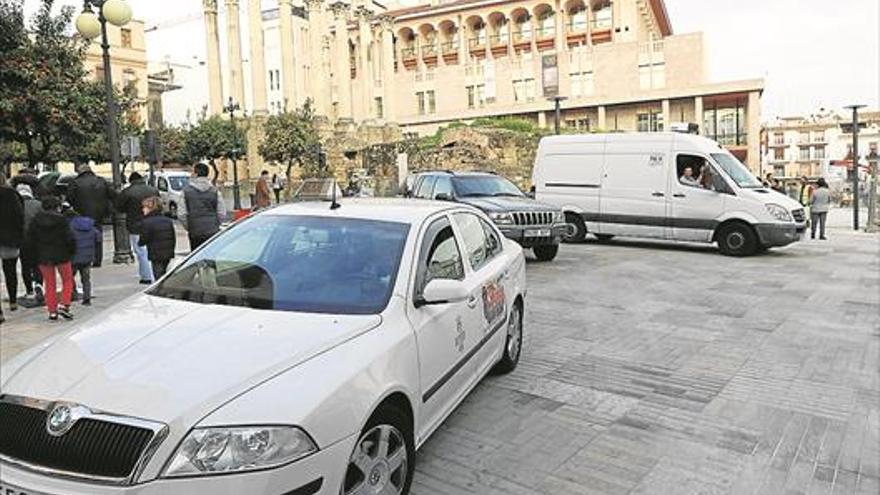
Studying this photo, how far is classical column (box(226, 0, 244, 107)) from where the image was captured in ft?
195

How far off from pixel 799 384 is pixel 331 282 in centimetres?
425

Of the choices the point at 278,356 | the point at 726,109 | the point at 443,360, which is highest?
the point at 726,109

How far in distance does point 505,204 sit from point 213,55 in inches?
2186

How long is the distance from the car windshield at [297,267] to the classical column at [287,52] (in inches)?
2301

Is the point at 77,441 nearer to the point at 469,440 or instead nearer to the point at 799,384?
the point at 469,440

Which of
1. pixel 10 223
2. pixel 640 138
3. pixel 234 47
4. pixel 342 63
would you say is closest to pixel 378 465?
pixel 10 223

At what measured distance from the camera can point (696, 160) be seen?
14703mm

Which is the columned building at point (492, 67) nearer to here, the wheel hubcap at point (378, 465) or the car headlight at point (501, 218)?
the car headlight at point (501, 218)

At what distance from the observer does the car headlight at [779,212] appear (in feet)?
45.5

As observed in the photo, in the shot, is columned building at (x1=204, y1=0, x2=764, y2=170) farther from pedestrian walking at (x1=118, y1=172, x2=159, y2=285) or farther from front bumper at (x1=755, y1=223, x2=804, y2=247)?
pedestrian walking at (x1=118, y1=172, x2=159, y2=285)

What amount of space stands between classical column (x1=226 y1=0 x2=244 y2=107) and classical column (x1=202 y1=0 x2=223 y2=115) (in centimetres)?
202

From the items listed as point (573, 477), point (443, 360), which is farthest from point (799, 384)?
point (443, 360)

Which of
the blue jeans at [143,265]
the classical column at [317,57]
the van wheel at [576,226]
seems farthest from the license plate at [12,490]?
the classical column at [317,57]

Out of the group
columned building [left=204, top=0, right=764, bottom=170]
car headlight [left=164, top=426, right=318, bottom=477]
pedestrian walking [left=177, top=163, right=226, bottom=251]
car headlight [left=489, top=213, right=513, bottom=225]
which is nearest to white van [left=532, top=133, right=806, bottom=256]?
car headlight [left=489, top=213, right=513, bottom=225]
